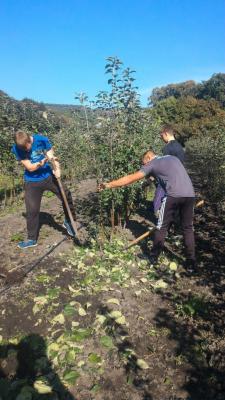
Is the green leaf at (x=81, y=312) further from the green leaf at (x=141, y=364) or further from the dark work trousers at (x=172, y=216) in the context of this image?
the dark work trousers at (x=172, y=216)

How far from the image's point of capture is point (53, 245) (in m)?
6.44

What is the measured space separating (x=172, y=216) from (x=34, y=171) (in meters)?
2.34

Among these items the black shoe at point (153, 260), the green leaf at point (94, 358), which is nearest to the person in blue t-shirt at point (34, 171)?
the black shoe at point (153, 260)

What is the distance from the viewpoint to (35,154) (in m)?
5.97

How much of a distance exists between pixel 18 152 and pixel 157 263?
277 cm

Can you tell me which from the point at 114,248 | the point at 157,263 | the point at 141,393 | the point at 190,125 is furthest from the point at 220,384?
the point at 190,125

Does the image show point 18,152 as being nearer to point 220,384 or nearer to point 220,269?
point 220,269

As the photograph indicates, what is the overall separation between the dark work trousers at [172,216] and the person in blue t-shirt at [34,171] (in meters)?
1.75

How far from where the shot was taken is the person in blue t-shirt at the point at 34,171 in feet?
19.0

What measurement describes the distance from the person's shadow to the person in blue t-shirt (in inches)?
104

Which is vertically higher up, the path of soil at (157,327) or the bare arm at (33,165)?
the bare arm at (33,165)

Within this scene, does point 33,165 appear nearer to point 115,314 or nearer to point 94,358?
point 115,314

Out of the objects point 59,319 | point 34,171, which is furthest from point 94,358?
point 34,171

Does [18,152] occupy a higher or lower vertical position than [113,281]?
higher
